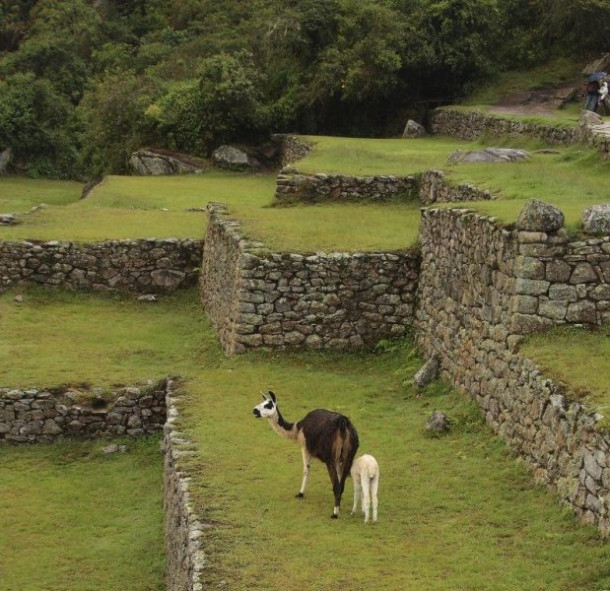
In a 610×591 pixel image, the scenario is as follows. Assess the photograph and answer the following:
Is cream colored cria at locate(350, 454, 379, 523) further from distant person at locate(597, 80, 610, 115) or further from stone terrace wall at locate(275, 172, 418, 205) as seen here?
distant person at locate(597, 80, 610, 115)

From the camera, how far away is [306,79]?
36.2 metres

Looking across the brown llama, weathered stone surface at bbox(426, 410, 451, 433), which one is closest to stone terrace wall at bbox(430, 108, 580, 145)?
weathered stone surface at bbox(426, 410, 451, 433)

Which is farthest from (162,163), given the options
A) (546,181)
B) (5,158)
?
(546,181)

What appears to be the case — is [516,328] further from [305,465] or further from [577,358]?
[305,465]

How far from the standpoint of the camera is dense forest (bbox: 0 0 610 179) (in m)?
34.4

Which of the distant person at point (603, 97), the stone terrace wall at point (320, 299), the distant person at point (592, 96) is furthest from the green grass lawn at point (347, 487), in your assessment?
the distant person at point (603, 97)

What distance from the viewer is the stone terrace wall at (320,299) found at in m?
15.8

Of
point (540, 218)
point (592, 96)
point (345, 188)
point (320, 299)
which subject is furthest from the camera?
point (592, 96)

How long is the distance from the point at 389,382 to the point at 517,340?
3326 millimetres

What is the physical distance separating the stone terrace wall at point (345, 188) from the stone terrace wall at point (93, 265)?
271 cm

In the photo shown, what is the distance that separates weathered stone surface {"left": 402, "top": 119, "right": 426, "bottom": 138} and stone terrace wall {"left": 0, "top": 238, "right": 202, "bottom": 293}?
46.9 feet

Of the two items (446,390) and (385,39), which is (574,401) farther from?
(385,39)

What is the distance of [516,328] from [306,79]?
A: 25.5m

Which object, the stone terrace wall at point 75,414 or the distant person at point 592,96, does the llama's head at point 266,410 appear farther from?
the distant person at point 592,96
